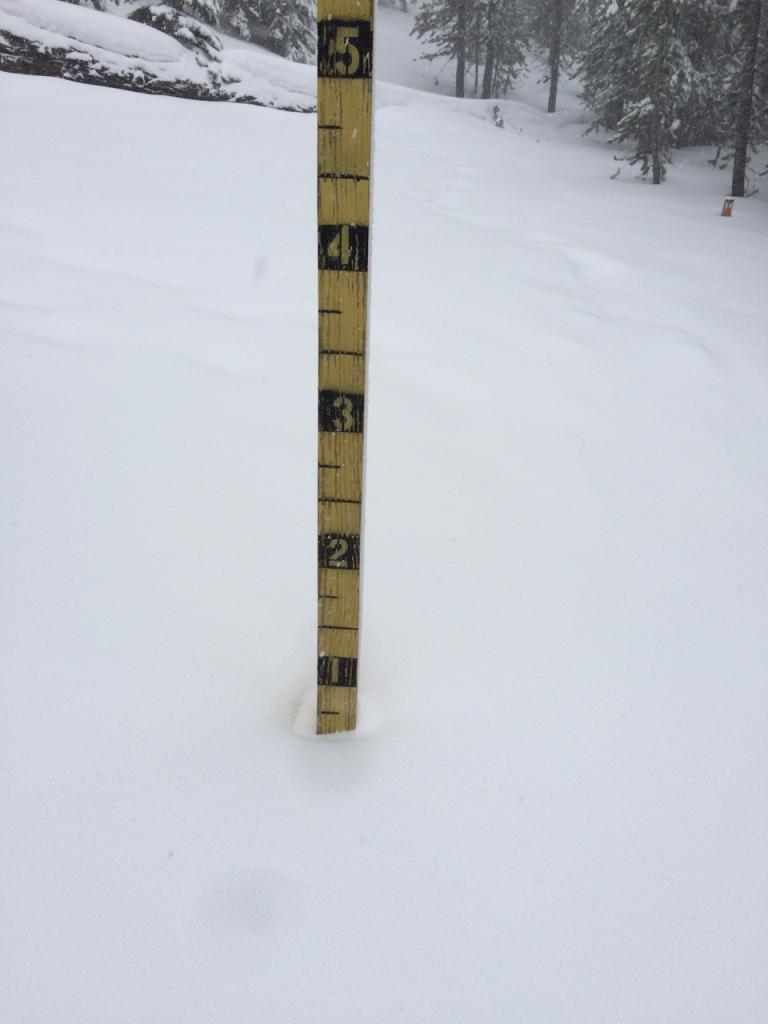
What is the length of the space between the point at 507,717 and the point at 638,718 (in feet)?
1.32

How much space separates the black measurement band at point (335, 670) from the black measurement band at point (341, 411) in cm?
61

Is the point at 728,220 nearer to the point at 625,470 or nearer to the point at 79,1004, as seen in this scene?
the point at 625,470

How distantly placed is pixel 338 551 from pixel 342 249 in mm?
689

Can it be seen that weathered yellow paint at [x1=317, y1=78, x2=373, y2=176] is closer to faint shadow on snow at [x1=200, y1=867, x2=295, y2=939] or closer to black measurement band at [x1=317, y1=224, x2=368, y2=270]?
black measurement band at [x1=317, y1=224, x2=368, y2=270]

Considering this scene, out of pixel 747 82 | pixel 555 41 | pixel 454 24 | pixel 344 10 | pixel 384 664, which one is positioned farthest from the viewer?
pixel 555 41

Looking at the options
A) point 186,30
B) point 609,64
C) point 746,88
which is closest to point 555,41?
point 609,64

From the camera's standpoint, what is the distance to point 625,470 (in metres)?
3.31

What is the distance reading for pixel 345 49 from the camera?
4.04ft

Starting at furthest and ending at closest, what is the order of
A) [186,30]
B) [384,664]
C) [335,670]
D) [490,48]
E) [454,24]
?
1. [454,24]
2. [490,48]
3. [186,30]
4. [384,664]
5. [335,670]

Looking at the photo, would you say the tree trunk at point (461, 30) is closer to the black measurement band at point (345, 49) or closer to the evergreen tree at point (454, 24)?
the evergreen tree at point (454, 24)

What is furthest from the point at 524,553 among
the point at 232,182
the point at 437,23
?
the point at 437,23

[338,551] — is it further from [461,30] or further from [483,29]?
[483,29]

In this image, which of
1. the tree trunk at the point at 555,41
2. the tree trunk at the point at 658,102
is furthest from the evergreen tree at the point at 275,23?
the tree trunk at the point at 658,102

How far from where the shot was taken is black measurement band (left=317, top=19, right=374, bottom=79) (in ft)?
3.98
